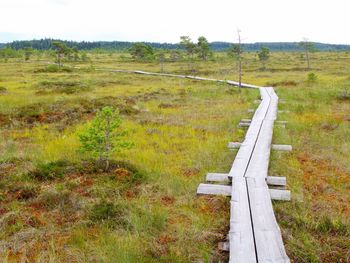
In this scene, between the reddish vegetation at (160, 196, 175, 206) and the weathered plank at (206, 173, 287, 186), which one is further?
the weathered plank at (206, 173, 287, 186)

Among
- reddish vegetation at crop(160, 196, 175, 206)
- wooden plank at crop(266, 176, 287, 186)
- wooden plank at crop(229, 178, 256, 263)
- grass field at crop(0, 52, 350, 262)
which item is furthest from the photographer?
wooden plank at crop(266, 176, 287, 186)

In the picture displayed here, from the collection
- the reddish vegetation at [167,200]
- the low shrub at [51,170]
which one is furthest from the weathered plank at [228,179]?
the low shrub at [51,170]

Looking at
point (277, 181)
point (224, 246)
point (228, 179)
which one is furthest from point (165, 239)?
point (277, 181)

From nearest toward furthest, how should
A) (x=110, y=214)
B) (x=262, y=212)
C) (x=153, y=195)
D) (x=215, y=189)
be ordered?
(x=262, y=212) → (x=110, y=214) → (x=215, y=189) → (x=153, y=195)

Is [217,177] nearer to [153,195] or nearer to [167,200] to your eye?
[167,200]

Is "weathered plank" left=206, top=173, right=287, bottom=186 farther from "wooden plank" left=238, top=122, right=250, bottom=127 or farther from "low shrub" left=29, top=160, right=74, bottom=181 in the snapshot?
"wooden plank" left=238, top=122, right=250, bottom=127

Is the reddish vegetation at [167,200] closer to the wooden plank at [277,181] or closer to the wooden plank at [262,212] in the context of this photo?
the wooden plank at [262,212]

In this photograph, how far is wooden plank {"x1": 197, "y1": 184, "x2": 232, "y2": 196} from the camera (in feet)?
18.3

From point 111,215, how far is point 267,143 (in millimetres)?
4801

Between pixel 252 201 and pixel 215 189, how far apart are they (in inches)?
32.9

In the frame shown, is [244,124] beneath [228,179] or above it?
above

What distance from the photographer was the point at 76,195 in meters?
5.74

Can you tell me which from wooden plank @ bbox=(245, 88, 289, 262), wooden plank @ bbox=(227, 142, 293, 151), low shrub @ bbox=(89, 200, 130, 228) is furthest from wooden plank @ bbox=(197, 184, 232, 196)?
wooden plank @ bbox=(227, 142, 293, 151)

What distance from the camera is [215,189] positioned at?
5.65 metres
